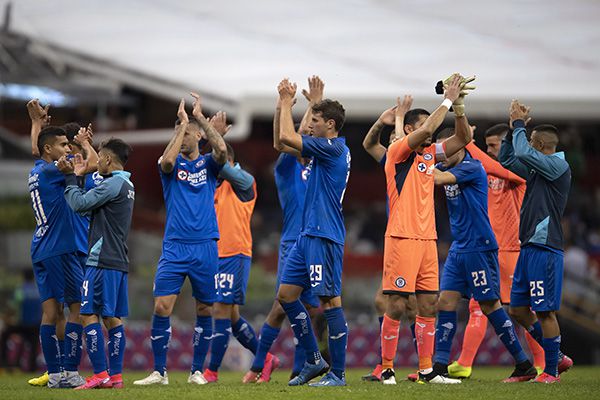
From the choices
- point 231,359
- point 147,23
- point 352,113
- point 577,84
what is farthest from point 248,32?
point 231,359

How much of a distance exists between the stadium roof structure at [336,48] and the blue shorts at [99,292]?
13.3 metres

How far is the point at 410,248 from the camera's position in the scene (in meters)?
12.3

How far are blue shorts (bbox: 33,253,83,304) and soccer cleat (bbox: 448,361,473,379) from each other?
4.49 meters

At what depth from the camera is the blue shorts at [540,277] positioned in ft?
40.5

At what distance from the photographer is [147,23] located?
30984 mm

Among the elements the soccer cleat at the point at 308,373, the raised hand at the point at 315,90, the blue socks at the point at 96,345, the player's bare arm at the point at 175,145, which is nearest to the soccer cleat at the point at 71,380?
the blue socks at the point at 96,345

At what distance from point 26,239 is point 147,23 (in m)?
7.00

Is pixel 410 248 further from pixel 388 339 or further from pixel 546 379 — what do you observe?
pixel 546 379

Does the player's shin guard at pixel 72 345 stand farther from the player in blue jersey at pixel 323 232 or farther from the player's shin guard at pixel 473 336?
the player's shin guard at pixel 473 336

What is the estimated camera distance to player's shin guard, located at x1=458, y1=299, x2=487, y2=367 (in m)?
13.7

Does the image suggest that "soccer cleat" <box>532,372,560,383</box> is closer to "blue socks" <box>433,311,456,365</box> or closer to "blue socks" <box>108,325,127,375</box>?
"blue socks" <box>433,311,456,365</box>

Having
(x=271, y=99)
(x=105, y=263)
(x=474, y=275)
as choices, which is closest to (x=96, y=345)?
(x=105, y=263)

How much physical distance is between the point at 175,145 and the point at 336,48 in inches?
657

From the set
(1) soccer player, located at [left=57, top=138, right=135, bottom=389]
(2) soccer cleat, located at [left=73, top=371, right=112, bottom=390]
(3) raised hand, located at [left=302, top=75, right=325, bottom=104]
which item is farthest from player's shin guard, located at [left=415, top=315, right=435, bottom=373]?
(2) soccer cleat, located at [left=73, top=371, right=112, bottom=390]
